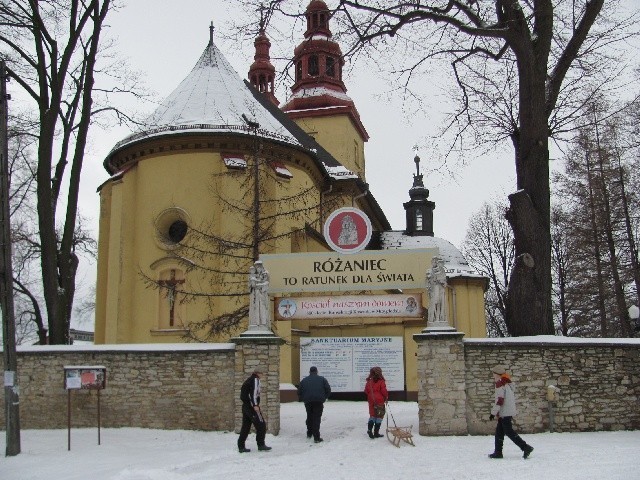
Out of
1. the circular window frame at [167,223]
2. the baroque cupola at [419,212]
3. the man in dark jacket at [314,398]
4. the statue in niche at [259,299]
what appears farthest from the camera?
the baroque cupola at [419,212]

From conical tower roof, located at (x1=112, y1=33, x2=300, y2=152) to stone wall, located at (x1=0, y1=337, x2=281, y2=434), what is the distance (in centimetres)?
896

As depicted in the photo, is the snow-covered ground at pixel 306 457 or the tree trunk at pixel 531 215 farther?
the tree trunk at pixel 531 215

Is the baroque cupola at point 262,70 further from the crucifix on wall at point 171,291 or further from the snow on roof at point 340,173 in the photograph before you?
the crucifix on wall at point 171,291

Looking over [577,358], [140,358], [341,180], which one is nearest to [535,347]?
[577,358]

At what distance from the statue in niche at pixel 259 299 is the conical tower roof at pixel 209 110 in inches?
327

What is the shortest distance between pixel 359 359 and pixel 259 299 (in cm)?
907

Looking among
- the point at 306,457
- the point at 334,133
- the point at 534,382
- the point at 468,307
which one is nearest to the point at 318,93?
the point at 334,133

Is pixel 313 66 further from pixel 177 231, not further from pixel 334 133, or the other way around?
pixel 177 231

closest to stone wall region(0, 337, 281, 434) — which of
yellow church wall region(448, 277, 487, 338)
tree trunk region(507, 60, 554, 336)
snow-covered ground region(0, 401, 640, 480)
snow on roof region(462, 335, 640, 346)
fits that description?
snow-covered ground region(0, 401, 640, 480)

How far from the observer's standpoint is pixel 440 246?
40.0 m

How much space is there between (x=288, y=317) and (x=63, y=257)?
748 cm

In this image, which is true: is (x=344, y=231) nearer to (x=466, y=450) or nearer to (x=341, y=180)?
(x=466, y=450)

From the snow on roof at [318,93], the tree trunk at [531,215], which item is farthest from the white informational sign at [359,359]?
the snow on roof at [318,93]

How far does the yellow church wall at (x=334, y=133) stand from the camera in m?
40.7
